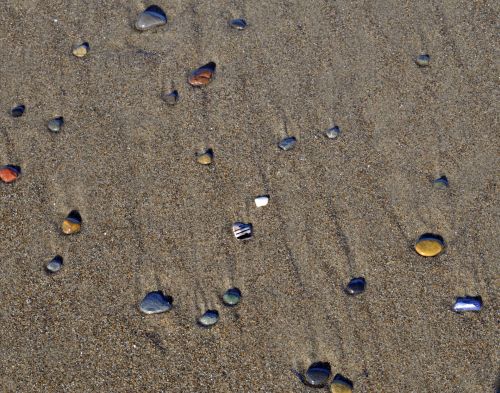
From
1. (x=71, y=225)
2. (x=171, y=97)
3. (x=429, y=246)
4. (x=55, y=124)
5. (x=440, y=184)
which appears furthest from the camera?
(x=171, y=97)

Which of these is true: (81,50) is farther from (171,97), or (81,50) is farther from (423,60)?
(423,60)

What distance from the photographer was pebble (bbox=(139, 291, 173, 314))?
11.2ft

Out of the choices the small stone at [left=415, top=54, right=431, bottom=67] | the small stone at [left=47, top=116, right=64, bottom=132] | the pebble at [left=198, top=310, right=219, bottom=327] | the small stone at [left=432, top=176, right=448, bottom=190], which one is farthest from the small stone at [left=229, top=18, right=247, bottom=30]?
the pebble at [left=198, top=310, right=219, bottom=327]

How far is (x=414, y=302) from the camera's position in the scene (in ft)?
11.2

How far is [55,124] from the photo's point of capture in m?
4.06

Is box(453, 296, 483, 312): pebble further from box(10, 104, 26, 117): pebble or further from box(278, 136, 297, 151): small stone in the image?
box(10, 104, 26, 117): pebble

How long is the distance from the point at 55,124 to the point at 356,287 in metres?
1.99

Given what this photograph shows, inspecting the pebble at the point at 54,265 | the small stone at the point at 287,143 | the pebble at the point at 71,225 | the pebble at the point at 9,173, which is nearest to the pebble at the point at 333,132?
the small stone at the point at 287,143

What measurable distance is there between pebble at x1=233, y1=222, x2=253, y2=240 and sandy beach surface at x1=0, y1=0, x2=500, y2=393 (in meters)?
0.05

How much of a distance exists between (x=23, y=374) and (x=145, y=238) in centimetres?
90

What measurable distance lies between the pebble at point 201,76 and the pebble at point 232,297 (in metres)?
1.40

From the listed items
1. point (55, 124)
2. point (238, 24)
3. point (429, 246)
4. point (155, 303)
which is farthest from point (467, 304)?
point (55, 124)

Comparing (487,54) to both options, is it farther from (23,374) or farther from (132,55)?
(23,374)

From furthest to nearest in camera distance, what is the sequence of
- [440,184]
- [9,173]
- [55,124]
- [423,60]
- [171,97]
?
[423,60]
[171,97]
[55,124]
[9,173]
[440,184]
